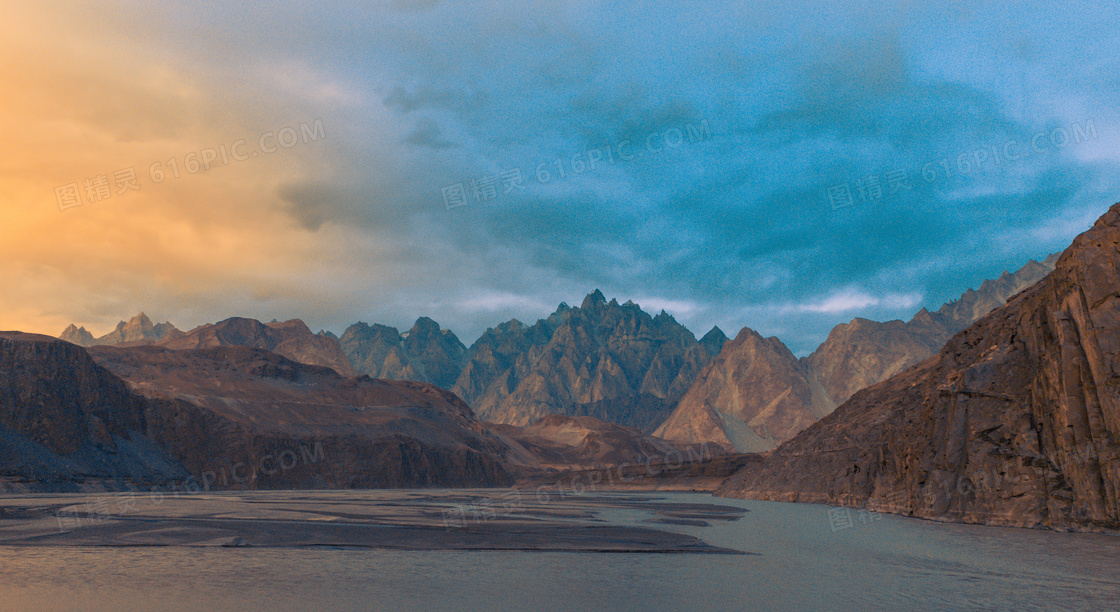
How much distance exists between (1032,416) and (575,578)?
3981cm

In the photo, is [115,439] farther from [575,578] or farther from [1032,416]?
[1032,416]

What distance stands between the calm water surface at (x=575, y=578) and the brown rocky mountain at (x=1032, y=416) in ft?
20.7

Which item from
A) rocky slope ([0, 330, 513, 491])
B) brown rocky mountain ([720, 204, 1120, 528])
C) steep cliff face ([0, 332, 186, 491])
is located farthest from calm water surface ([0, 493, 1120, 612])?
steep cliff face ([0, 332, 186, 491])

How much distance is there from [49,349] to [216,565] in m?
149

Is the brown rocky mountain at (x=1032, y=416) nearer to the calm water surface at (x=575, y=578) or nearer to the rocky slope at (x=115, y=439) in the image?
the calm water surface at (x=575, y=578)

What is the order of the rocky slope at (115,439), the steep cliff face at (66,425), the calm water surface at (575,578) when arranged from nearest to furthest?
the calm water surface at (575,578) < the steep cliff face at (66,425) < the rocky slope at (115,439)

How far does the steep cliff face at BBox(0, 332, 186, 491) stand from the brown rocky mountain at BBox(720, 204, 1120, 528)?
128033mm

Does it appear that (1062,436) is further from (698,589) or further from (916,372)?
(916,372)

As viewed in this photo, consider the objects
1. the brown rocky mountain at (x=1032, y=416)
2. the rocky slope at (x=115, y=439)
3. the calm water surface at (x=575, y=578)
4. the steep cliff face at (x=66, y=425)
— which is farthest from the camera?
the rocky slope at (x=115, y=439)

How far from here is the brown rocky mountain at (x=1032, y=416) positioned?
4472cm


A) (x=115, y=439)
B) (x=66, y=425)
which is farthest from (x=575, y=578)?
(x=115, y=439)

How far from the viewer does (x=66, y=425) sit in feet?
451

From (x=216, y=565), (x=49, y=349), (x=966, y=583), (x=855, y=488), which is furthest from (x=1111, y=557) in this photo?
(x=49, y=349)

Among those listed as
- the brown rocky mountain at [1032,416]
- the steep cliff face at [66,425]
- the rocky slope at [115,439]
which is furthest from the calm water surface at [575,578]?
the steep cliff face at [66,425]
